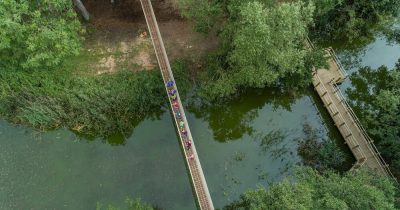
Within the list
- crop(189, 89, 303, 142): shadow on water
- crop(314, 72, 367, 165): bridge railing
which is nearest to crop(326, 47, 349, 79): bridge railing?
crop(314, 72, 367, 165): bridge railing

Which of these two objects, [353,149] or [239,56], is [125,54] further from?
[353,149]

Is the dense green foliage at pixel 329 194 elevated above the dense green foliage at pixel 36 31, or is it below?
below

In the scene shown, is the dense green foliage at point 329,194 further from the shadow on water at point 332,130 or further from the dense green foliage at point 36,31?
the dense green foliage at point 36,31

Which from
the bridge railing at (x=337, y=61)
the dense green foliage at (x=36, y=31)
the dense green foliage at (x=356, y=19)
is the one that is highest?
the dense green foliage at (x=36, y=31)

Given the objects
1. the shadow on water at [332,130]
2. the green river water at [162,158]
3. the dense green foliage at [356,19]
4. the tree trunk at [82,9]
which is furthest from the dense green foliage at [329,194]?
the tree trunk at [82,9]

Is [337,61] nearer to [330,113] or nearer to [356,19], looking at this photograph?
[356,19]

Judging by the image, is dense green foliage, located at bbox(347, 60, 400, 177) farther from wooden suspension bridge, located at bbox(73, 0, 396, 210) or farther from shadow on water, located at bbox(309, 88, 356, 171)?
shadow on water, located at bbox(309, 88, 356, 171)

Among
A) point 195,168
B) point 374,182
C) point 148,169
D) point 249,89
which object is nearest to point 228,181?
point 195,168

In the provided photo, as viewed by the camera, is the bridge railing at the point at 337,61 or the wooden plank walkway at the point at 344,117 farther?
the bridge railing at the point at 337,61

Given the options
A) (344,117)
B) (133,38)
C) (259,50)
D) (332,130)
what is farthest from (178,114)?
(344,117)
